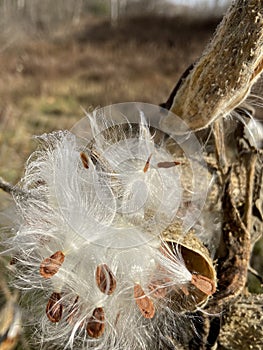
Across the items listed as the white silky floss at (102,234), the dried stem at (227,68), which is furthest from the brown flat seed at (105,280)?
the dried stem at (227,68)

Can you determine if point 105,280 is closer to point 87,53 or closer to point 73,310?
point 73,310

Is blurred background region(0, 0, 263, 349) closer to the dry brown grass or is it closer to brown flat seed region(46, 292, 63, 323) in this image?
the dry brown grass

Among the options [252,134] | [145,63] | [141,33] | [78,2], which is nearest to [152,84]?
[145,63]

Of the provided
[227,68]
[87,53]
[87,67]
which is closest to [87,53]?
[87,53]

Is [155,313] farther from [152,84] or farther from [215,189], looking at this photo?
[152,84]

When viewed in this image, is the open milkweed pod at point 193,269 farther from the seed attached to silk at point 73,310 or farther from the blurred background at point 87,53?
the blurred background at point 87,53
